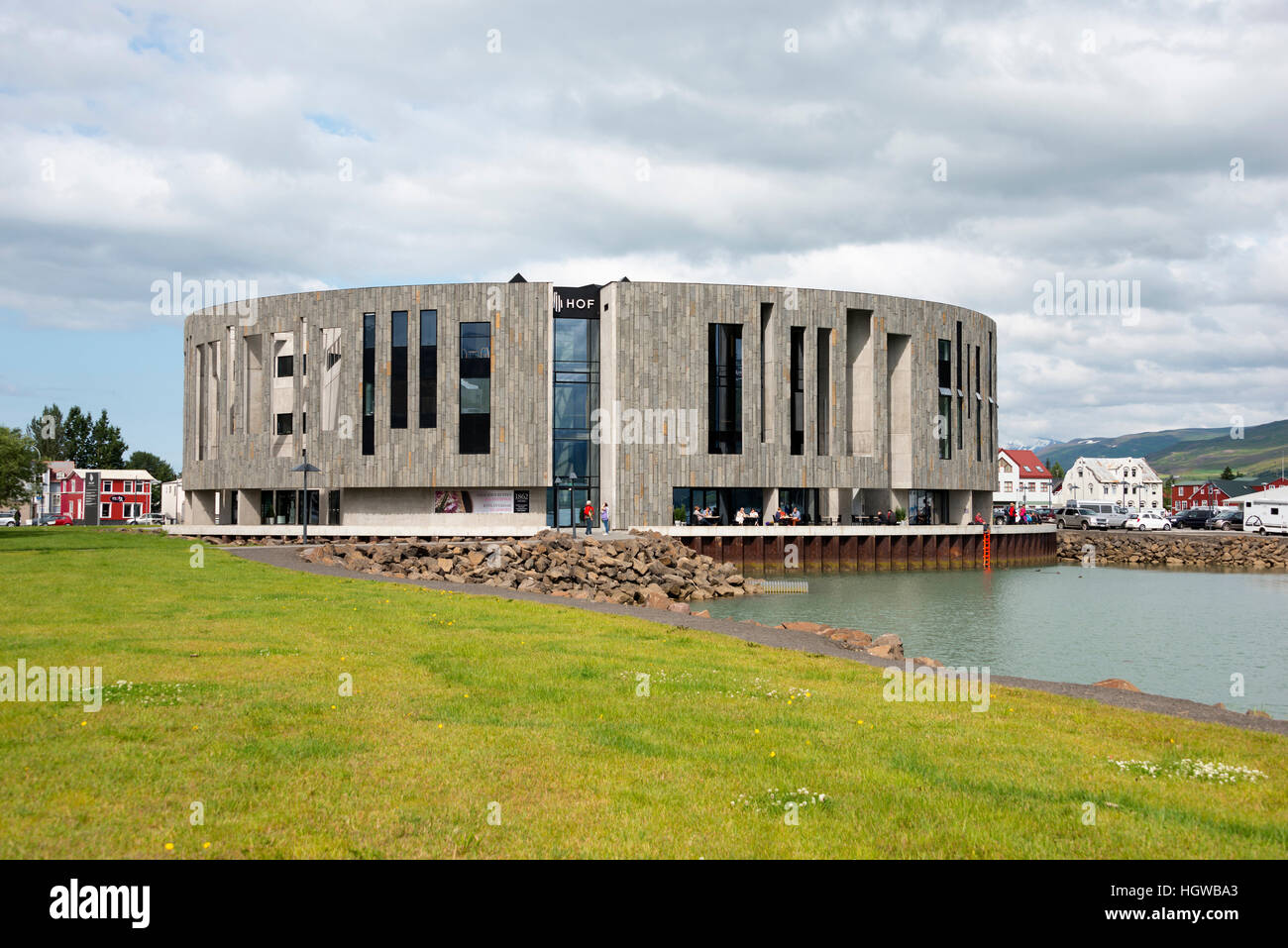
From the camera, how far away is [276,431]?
219ft

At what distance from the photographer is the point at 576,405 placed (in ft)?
212

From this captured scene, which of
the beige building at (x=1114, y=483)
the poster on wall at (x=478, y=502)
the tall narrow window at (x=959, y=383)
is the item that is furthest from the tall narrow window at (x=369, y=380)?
the beige building at (x=1114, y=483)

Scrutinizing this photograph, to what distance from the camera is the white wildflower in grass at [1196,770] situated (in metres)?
8.71

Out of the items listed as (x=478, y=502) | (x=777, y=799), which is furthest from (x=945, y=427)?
(x=777, y=799)

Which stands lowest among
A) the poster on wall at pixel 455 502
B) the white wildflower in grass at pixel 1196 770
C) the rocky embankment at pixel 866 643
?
the rocky embankment at pixel 866 643

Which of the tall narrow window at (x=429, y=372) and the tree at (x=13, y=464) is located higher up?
the tall narrow window at (x=429, y=372)

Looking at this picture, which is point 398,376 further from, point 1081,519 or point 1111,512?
point 1111,512

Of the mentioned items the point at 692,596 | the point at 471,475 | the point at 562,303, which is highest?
the point at 562,303

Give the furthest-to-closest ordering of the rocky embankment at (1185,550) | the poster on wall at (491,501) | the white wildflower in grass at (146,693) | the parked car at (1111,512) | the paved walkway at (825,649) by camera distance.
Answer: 1. the parked car at (1111,512)
2. the rocky embankment at (1185,550)
3. the poster on wall at (491,501)
4. the paved walkway at (825,649)
5. the white wildflower in grass at (146,693)

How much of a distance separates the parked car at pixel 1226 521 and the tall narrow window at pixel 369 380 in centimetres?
7664

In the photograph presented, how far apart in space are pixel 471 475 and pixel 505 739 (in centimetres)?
5376

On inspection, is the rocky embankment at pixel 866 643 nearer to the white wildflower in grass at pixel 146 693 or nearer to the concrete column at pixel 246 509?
the white wildflower in grass at pixel 146 693
